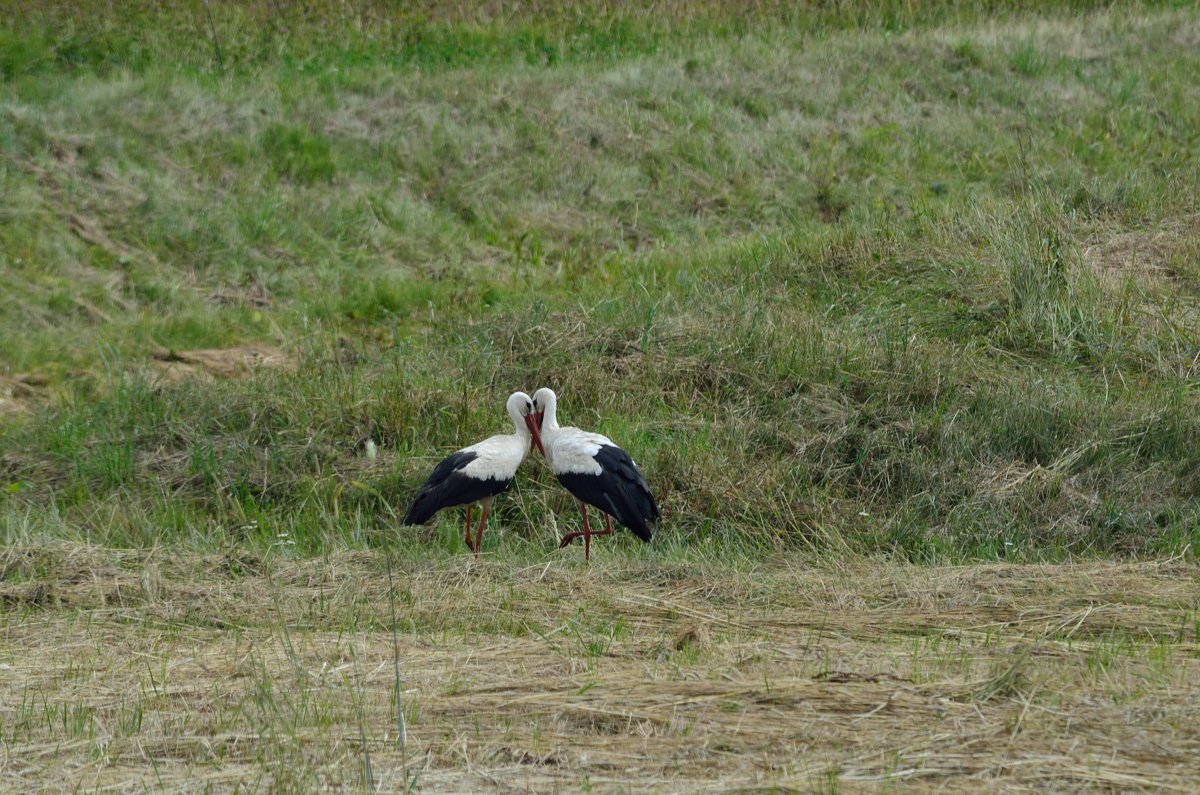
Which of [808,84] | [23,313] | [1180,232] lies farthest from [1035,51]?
[23,313]

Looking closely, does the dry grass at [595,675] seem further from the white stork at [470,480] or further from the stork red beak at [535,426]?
the stork red beak at [535,426]

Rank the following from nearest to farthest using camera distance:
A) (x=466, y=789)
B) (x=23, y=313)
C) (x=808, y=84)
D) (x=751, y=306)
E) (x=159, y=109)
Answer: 1. (x=466, y=789)
2. (x=751, y=306)
3. (x=23, y=313)
4. (x=159, y=109)
5. (x=808, y=84)

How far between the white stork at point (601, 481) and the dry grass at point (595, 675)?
17.9 inches

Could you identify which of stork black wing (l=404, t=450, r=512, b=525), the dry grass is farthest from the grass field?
stork black wing (l=404, t=450, r=512, b=525)

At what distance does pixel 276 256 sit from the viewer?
11273 millimetres

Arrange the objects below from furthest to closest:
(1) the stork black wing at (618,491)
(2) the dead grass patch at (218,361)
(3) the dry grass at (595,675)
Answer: (2) the dead grass patch at (218,361)
(1) the stork black wing at (618,491)
(3) the dry grass at (595,675)

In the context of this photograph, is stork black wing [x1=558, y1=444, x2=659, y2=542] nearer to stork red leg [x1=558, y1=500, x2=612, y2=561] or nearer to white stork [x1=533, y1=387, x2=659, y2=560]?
white stork [x1=533, y1=387, x2=659, y2=560]

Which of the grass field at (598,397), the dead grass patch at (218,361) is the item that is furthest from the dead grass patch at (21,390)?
the dead grass patch at (218,361)

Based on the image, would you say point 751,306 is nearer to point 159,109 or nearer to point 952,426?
point 952,426

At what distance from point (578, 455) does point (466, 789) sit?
10.1 feet

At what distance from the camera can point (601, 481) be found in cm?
611

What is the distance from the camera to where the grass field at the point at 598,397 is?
371 cm

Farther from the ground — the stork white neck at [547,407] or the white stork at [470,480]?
the stork white neck at [547,407]

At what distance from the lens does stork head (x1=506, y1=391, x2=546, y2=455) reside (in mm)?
6742
